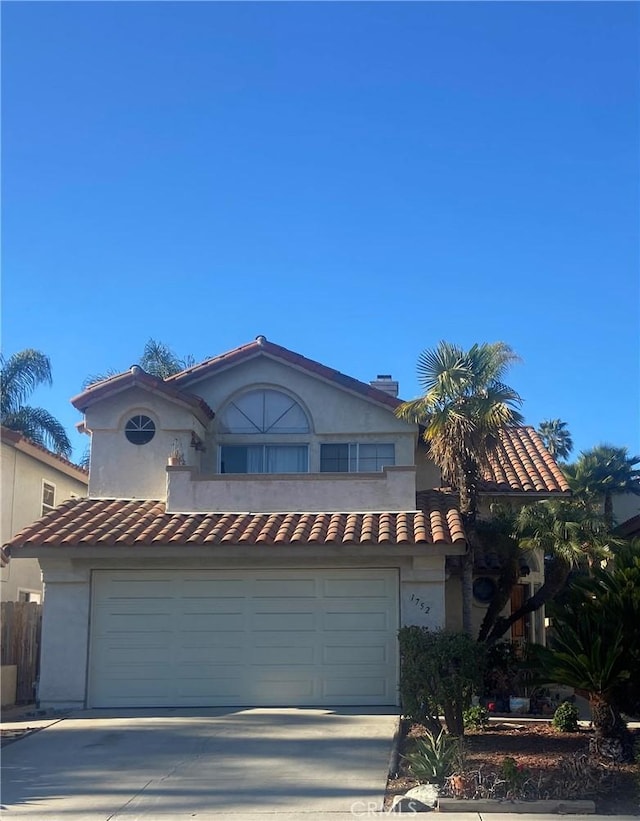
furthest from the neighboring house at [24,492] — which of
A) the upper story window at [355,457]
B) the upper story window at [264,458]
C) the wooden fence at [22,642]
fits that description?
the upper story window at [355,457]

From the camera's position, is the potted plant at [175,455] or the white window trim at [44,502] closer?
the potted plant at [175,455]

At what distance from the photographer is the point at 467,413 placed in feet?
51.8

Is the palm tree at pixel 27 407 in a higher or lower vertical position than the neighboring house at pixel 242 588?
higher

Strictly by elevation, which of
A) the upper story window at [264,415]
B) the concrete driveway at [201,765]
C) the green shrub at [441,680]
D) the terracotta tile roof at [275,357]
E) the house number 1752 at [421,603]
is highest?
the terracotta tile roof at [275,357]

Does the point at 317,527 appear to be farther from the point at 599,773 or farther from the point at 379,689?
the point at 599,773

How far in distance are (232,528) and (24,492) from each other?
7.86 meters

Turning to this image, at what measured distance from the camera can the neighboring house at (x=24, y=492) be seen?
20.7 meters

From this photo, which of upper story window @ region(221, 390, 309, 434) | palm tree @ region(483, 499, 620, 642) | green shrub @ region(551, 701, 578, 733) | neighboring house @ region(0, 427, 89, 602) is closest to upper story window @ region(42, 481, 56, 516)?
neighboring house @ region(0, 427, 89, 602)

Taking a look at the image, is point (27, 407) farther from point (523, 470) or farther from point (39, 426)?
point (523, 470)

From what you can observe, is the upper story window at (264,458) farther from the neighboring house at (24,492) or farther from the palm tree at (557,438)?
the palm tree at (557,438)

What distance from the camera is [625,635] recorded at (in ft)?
36.5

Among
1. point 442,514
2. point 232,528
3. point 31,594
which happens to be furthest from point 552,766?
point 31,594

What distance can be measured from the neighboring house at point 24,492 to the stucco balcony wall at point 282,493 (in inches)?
211

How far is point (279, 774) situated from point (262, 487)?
6738 mm
